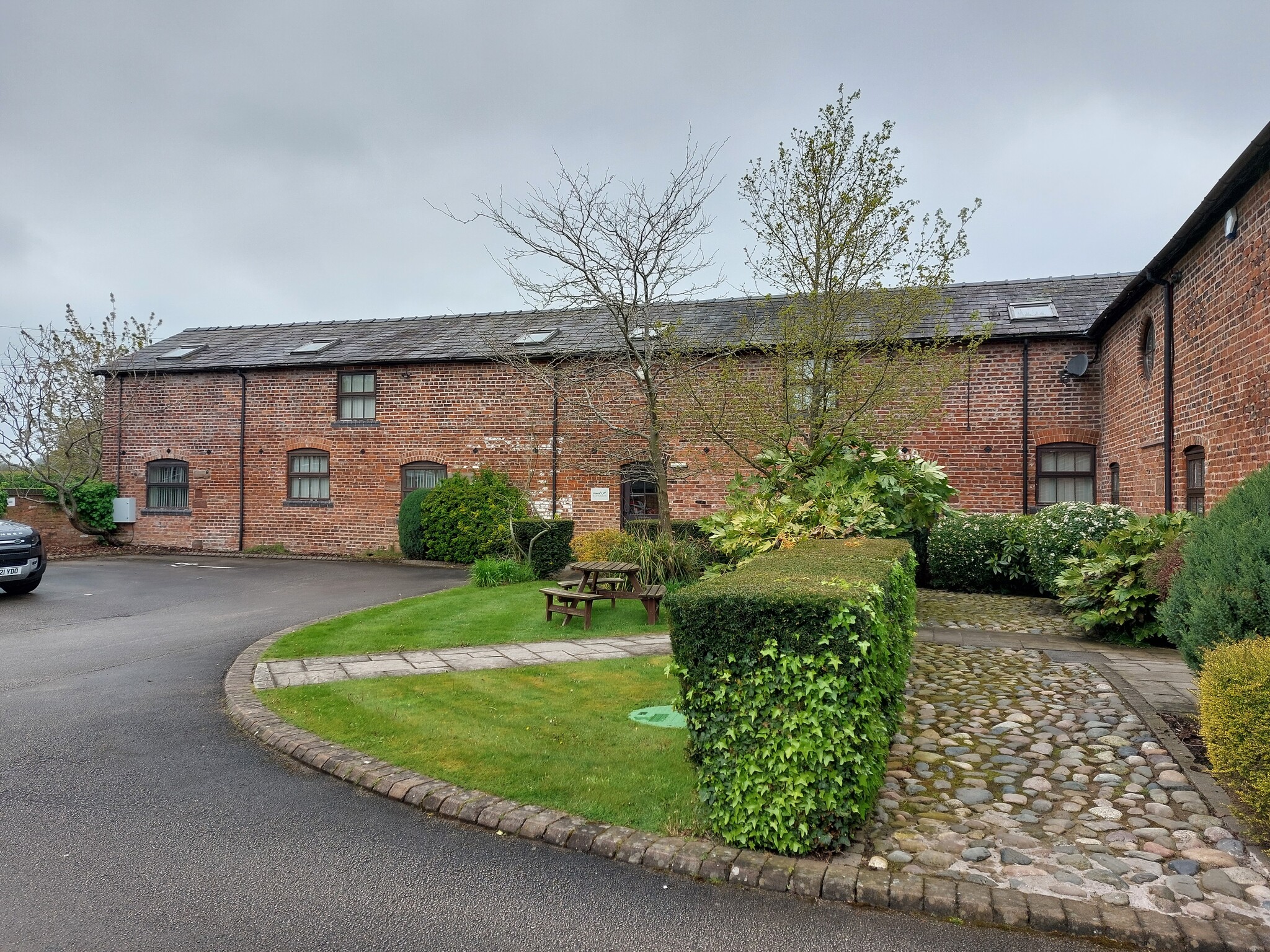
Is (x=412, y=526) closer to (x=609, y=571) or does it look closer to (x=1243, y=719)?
(x=609, y=571)

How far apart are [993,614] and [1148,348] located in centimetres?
515

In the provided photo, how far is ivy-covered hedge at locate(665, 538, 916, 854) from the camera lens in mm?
3295

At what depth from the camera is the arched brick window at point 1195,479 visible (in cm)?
916

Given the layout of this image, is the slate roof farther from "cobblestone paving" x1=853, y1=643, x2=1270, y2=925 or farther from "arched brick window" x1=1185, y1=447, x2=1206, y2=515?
"cobblestone paving" x1=853, y1=643, x2=1270, y2=925

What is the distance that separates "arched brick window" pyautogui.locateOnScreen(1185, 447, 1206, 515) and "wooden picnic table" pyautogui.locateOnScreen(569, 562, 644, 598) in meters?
6.56

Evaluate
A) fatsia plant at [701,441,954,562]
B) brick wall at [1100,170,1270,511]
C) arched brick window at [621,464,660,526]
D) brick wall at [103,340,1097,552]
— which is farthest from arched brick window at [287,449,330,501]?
brick wall at [1100,170,1270,511]

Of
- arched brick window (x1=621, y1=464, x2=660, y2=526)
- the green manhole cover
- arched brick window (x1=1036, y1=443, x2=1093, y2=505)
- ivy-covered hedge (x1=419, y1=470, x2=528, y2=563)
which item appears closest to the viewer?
the green manhole cover

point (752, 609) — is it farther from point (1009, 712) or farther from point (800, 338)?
point (800, 338)

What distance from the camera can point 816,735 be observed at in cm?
329

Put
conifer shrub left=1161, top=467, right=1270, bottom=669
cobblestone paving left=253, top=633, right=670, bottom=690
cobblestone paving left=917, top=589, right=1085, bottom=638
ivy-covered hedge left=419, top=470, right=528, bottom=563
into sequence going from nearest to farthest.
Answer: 1. conifer shrub left=1161, top=467, right=1270, bottom=669
2. cobblestone paving left=253, top=633, right=670, bottom=690
3. cobblestone paving left=917, top=589, right=1085, bottom=638
4. ivy-covered hedge left=419, top=470, right=528, bottom=563

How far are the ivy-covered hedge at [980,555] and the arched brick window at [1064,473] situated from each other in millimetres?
3966

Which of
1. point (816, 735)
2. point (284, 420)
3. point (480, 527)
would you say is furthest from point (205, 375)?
point (816, 735)

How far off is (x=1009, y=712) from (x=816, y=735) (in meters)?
2.66

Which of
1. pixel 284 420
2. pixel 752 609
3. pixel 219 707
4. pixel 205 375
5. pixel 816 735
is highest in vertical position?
pixel 205 375
